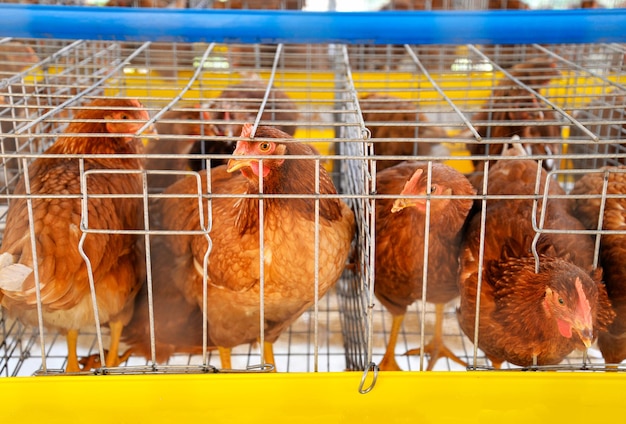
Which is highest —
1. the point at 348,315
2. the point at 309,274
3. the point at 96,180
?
the point at 96,180

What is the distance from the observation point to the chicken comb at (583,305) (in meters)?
0.98

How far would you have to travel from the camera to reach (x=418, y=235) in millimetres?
1308

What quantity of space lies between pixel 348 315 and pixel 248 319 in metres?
0.64

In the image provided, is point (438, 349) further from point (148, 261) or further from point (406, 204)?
point (148, 261)

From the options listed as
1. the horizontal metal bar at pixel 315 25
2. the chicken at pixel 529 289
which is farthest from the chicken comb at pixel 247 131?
the chicken at pixel 529 289

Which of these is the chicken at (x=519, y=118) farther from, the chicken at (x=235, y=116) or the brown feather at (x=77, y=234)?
the brown feather at (x=77, y=234)

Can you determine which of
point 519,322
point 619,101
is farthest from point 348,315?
point 619,101

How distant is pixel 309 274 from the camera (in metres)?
1.16

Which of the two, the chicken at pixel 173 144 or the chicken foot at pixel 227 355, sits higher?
the chicken at pixel 173 144

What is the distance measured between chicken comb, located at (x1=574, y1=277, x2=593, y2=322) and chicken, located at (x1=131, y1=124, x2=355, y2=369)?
436mm

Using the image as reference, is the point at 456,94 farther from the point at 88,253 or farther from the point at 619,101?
the point at 88,253

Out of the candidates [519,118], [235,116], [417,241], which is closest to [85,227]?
[417,241]

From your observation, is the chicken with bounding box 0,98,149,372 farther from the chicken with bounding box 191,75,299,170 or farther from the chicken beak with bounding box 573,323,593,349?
the chicken beak with bounding box 573,323,593,349

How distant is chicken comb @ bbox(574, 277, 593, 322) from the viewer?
98 cm
